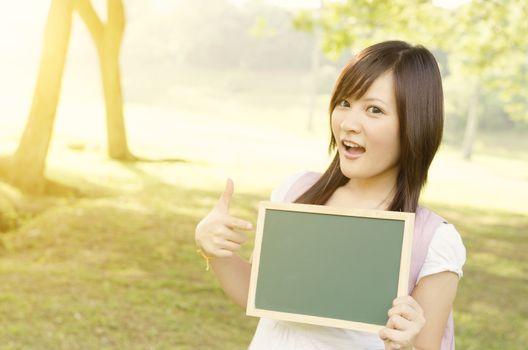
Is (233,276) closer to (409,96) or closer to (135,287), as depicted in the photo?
(409,96)

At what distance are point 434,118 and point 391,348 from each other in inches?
26.1

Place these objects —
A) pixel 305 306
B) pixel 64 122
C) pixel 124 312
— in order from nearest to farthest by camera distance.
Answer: pixel 305 306
pixel 124 312
pixel 64 122

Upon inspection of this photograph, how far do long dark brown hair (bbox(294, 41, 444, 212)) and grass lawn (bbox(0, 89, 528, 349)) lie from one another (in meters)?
3.53

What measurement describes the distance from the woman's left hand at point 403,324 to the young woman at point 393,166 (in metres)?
0.14

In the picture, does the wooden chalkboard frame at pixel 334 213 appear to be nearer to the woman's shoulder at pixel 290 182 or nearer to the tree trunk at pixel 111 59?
the woman's shoulder at pixel 290 182

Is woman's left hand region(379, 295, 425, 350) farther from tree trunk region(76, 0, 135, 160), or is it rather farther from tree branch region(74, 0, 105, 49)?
tree trunk region(76, 0, 135, 160)

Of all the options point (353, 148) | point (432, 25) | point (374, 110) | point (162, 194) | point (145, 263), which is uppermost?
point (432, 25)

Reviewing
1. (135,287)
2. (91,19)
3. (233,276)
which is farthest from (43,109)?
(233,276)

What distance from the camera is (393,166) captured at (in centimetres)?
201

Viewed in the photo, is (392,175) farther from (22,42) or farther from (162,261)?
(22,42)

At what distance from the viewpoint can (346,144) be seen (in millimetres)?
1912

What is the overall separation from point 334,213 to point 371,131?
0.25 meters

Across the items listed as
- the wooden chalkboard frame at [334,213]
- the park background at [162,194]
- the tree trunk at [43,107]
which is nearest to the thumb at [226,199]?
the wooden chalkboard frame at [334,213]

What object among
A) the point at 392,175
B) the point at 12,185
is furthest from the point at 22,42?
the point at 392,175
